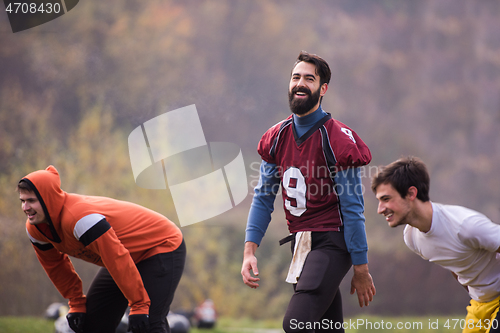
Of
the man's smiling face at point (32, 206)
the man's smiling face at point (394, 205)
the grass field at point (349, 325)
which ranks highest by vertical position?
the man's smiling face at point (32, 206)

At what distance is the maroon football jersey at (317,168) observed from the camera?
7.16ft

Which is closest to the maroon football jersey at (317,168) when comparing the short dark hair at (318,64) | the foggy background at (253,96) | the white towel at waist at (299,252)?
the white towel at waist at (299,252)

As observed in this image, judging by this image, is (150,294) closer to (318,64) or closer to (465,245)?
(318,64)

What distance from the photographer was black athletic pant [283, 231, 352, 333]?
2.00 m

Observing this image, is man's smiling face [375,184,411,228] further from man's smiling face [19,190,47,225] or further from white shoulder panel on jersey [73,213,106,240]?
man's smiling face [19,190,47,225]

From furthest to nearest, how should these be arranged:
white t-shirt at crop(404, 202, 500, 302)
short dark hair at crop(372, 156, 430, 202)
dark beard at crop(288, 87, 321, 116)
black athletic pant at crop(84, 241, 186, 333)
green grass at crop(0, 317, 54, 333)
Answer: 1. green grass at crop(0, 317, 54, 333)
2. black athletic pant at crop(84, 241, 186, 333)
3. dark beard at crop(288, 87, 321, 116)
4. short dark hair at crop(372, 156, 430, 202)
5. white t-shirt at crop(404, 202, 500, 302)

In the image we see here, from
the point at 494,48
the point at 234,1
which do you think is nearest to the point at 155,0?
the point at 234,1

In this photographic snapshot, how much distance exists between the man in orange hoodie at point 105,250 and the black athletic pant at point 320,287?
2.87 feet

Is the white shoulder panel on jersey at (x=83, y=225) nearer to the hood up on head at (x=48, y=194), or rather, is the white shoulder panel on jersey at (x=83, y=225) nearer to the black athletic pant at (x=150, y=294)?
the hood up on head at (x=48, y=194)

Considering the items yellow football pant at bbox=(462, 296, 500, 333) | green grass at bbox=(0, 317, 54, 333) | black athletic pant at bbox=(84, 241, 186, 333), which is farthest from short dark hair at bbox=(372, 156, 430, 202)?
green grass at bbox=(0, 317, 54, 333)

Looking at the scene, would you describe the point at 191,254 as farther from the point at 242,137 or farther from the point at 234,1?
the point at 234,1

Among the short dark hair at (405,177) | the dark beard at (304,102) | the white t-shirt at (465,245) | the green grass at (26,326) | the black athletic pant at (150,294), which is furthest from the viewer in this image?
the green grass at (26,326)

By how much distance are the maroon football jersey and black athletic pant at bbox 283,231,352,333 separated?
0.09 meters

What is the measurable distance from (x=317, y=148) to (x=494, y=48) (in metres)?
7.21
